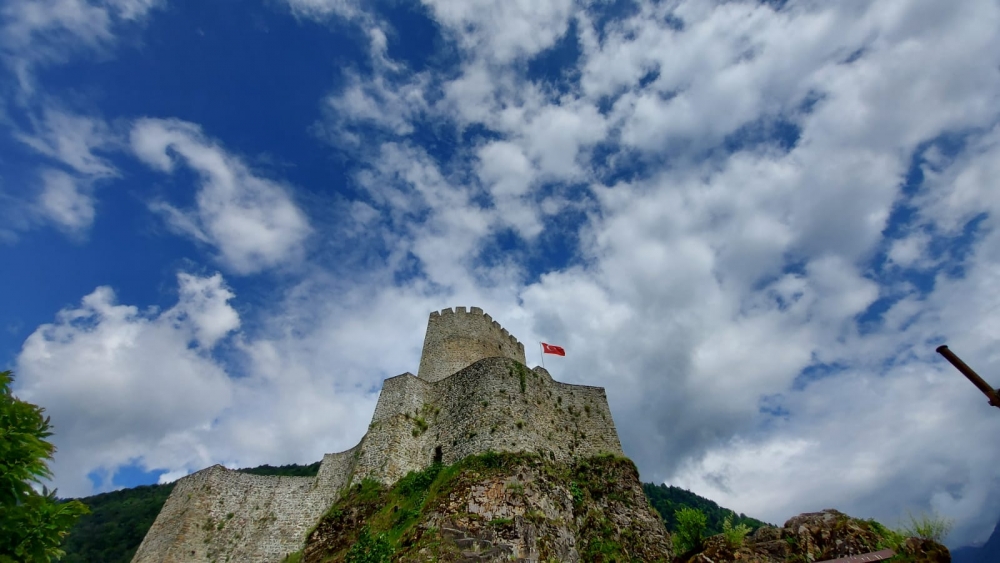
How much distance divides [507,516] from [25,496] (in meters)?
18.1

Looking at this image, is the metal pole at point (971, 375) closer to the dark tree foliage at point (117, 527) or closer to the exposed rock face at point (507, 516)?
the exposed rock face at point (507, 516)

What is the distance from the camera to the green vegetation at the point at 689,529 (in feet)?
65.7

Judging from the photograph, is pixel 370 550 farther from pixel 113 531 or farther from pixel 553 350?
pixel 113 531

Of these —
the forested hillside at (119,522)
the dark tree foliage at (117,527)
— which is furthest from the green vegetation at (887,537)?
the dark tree foliage at (117,527)

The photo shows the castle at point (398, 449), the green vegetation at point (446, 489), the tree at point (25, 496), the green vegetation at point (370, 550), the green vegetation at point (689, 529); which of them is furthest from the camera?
the castle at point (398, 449)

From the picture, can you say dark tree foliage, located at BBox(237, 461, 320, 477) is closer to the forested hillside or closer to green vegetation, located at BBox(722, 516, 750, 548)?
the forested hillside

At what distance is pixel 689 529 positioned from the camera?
66.2 feet

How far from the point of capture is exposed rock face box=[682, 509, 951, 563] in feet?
52.6

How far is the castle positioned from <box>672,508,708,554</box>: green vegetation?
10007mm

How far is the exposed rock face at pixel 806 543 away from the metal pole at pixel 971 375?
635 cm

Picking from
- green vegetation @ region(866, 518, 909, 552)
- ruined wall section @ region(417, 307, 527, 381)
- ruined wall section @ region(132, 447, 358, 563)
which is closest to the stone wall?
ruined wall section @ region(132, 447, 358, 563)

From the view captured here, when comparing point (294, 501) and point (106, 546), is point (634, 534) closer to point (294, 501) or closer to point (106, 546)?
point (294, 501)

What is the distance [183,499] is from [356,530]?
1682 cm

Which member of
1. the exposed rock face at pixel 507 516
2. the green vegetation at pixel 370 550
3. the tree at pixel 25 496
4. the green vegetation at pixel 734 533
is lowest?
the tree at pixel 25 496
